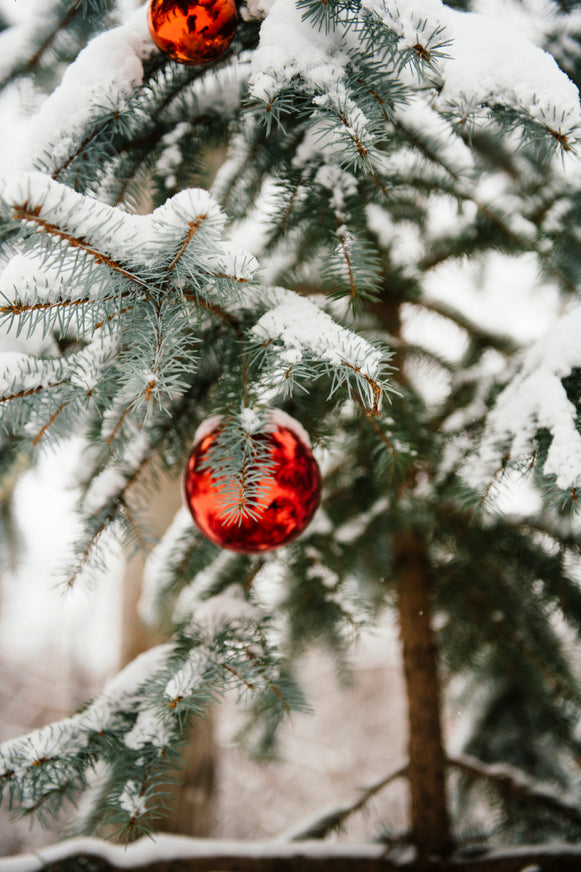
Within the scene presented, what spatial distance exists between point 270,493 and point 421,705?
663 millimetres

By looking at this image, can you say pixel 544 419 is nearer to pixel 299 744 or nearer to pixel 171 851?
pixel 171 851

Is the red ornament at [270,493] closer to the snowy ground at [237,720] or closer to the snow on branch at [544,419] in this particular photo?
the snow on branch at [544,419]

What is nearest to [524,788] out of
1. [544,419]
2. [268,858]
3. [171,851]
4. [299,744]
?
[268,858]

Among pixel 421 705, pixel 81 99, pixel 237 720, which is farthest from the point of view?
pixel 237 720

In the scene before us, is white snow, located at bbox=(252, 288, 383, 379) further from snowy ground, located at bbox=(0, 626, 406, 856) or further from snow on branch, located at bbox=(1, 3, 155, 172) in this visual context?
snowy ground, located at bbox=(0, 626, 406, 856)

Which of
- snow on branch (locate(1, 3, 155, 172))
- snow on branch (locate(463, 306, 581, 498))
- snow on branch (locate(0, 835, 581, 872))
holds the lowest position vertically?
snow on branch (locate(0, 835, 581, 872))

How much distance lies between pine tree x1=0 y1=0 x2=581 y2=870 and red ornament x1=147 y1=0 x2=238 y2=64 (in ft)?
0.07

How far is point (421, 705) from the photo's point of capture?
0.98 meters

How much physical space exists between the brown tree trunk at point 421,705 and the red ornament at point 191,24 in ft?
2.91

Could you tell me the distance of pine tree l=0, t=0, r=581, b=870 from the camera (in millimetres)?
487

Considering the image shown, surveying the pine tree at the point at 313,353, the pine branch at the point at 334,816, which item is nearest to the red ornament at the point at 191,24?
the pine tree at the point at 313,353

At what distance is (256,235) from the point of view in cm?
83

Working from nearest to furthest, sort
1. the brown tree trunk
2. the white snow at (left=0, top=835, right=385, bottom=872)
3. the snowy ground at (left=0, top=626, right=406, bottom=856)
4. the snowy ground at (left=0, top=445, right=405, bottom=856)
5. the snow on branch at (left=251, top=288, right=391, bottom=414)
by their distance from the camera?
the snow on branch at (left=251, top=288, right=391, bottom=414)
the white snow at (left=0, top=835, right=385, bottom=872)
the brown tree trunk
the snowy ground at (left=0, top=445, right=405, bottom=856)
the snowy ground at (left=0, top=626, right=406, bottom=856)

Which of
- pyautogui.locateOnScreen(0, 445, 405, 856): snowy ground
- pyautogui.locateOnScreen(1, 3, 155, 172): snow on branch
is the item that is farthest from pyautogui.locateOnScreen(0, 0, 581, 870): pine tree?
pyautogui.locateOnScreen(0, 445, 405, 856): snowy ground
